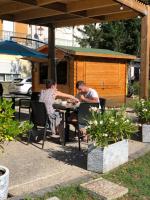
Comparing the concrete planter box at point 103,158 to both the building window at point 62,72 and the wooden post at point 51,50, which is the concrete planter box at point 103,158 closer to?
the wooden post at point 51,50

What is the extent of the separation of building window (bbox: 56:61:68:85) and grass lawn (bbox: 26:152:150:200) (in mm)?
11517

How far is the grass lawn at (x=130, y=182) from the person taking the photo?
17.6ft

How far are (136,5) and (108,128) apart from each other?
4.75 meters

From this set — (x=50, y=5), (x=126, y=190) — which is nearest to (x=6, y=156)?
(x=126, y=190)

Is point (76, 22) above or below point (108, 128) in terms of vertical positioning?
above

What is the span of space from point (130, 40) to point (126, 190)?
29.6 meters

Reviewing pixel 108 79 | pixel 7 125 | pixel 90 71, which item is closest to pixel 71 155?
pixel 7 125

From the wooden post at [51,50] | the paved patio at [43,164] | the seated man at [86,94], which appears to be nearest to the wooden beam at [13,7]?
the wooden post at [51,50]

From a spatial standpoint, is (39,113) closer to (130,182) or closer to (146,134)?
(146,134)

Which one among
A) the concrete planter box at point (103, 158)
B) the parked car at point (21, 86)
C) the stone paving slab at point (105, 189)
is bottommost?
the parked car at point (21, 86)

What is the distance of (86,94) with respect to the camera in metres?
9.12

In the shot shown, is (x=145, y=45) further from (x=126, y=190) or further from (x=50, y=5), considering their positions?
(x=126, y=190)

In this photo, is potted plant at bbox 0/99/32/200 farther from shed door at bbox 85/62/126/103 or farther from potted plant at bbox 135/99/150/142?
shed door at bbox 85/62/126/103

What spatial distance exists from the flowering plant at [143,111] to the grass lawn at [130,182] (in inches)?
76.1
